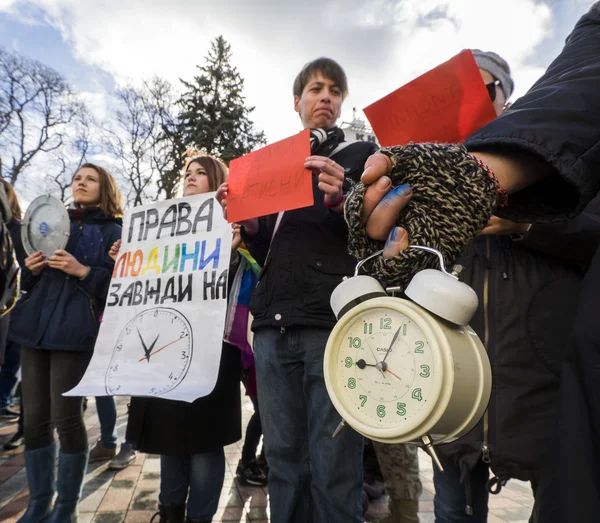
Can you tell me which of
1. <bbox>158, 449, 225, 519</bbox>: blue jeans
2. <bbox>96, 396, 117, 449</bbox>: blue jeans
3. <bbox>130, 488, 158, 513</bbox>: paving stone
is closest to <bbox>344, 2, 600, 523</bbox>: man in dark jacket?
<bbox>158, 449, 225, 519</bbox>: blue jeans

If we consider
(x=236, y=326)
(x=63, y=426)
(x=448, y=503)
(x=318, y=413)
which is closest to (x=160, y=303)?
(x=236, y=326)

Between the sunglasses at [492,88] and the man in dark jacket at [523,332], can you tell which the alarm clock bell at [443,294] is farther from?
the sunglasses at [492,88]

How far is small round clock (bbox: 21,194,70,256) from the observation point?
235 centimetres

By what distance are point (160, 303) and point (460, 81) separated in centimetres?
175

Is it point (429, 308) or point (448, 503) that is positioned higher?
point (429, 308)

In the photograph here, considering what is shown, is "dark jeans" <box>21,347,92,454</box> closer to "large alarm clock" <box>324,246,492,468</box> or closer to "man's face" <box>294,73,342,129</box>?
"man's face" <box>294,73,342,129</box>

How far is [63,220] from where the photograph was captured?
238 cm

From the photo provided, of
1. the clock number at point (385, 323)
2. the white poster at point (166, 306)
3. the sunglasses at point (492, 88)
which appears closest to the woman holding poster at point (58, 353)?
the white poster at point (166, 306)

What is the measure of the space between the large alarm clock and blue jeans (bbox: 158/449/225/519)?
1539mm

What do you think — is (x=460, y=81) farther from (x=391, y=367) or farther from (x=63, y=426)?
(x=63, y=426)

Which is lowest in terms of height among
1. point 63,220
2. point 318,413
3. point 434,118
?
point 318,413

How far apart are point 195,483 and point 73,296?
4.33 ft

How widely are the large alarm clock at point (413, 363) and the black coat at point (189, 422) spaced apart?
142cm

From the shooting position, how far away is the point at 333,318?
1.47 metres
